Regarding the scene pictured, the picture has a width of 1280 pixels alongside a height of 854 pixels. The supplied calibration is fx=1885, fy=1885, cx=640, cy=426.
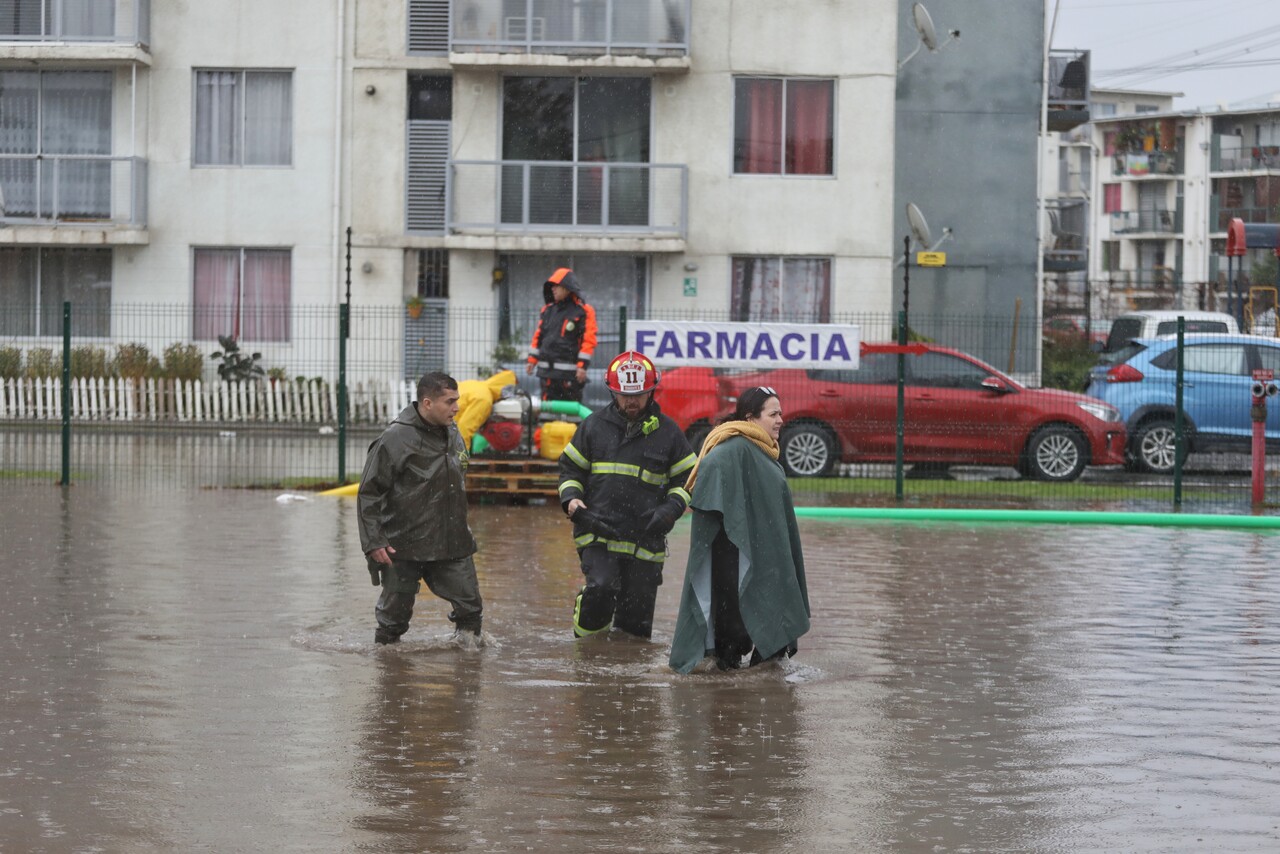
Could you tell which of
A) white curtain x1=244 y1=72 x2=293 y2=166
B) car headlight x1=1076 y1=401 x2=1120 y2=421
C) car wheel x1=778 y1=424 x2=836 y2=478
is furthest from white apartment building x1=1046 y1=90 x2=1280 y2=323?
car wheel x1=778 y1=424 x2=836 y2=478

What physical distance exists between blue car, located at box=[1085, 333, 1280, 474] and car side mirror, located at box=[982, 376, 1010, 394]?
2.18m

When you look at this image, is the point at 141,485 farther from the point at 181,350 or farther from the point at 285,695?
the point at 285,695

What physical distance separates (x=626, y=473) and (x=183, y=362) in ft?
66.1

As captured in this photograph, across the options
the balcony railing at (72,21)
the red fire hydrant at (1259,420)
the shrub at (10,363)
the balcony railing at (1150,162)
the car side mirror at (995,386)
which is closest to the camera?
the red fire hydrant at (1259,420)

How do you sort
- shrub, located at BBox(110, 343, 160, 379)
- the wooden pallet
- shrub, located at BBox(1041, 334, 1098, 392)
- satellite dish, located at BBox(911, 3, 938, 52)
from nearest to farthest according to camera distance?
the wooden pallet < shrub, located at BBox(110, 343, 160, 379) < shrub, located at BBox(1041, 334, 1098, 392) < satellite dish, located at BBox(911, 3, 938, 52)

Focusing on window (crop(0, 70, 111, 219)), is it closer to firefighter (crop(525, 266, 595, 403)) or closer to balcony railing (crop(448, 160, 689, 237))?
balcony railing (crop(448, 160, 689, 237))

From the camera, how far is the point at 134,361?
27.6 m

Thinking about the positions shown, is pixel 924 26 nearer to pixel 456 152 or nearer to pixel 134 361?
pixel 456 152

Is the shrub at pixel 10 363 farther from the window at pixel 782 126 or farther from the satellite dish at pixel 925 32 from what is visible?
the satellite dish at pixel 925 32

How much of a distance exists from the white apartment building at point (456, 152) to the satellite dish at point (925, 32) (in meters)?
0.65

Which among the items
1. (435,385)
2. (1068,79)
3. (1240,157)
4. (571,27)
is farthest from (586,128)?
(1240,157)

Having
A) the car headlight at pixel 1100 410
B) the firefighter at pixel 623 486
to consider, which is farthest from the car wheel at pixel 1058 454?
the firefighter at pixel 623 486

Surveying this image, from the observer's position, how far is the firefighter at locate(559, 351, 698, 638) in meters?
10.0

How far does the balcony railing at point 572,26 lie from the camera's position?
105 feet
